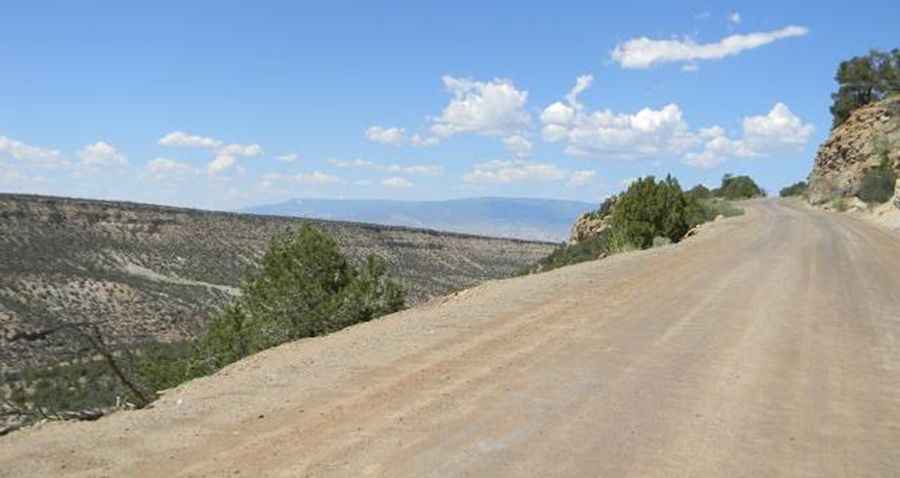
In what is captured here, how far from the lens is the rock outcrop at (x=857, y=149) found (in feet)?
183

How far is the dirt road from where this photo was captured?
6.64 m

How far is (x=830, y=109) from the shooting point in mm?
78562

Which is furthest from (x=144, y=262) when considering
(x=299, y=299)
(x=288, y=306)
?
(x=288, y=306)

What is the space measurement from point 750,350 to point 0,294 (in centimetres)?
6290

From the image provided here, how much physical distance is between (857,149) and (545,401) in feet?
194

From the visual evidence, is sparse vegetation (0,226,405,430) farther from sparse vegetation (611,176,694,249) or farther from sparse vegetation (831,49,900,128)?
sparse vegetation (831,49,900,128)

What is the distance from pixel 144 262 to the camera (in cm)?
8862

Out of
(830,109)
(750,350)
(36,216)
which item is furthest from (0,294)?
(830,109)

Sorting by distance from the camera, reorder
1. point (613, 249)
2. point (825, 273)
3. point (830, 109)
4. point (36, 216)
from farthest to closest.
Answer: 1. point (36, 216)
2. point (830, 109)
3. point (613, 249)
4. point (825, 273)

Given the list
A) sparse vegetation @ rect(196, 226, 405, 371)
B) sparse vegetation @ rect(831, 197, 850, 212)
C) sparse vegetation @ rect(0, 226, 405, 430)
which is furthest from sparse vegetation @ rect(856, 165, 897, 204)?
sparse vegetation @ rect(196, 226, 405, 371)

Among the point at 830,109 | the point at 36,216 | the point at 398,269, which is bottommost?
the point at 398,269

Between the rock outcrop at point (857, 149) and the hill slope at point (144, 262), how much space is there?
111ft

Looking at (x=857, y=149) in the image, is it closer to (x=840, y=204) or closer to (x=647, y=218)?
(x=840, y=204)

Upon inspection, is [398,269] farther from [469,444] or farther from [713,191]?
[469,444]
